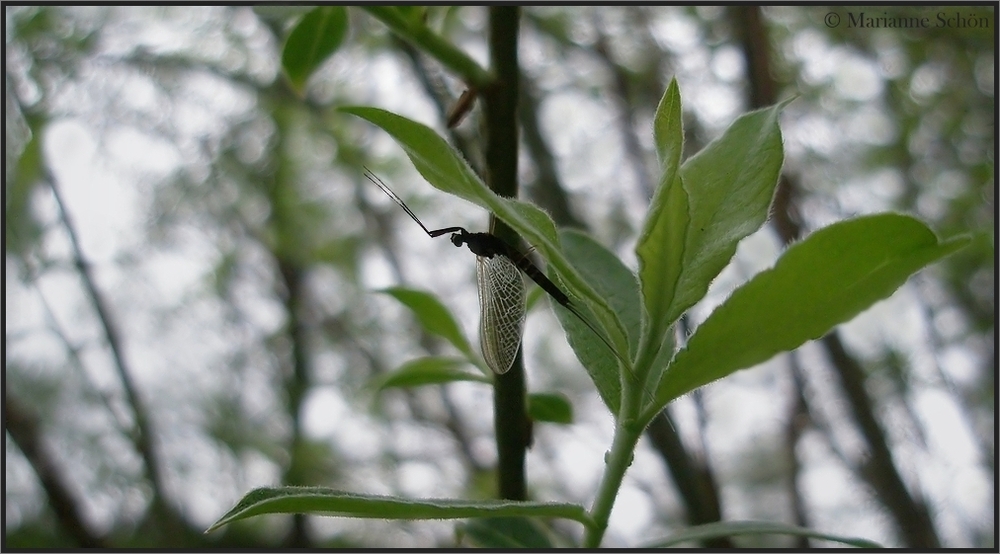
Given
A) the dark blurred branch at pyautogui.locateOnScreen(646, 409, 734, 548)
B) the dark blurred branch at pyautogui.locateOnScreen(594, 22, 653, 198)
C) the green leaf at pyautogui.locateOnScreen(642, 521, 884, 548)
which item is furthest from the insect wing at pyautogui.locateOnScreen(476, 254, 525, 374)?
the dark blurred branch at pyautogui.locateOnScreen(594, 22, 653, 198)

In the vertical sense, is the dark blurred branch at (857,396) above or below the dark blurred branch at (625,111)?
below

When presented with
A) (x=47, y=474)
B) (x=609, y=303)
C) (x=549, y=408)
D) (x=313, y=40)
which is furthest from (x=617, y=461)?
(x=47, y=474)

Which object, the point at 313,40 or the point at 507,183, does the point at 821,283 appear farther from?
the point at 313,40

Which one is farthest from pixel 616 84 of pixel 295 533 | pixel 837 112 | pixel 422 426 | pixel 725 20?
pixel 295 533

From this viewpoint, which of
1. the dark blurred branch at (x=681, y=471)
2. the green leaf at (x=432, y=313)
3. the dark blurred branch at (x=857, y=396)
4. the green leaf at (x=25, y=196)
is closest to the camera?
the green leaf at (x=432, y=313)

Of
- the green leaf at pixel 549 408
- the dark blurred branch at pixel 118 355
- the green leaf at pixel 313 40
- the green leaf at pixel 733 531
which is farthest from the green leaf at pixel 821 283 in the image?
the dark blurred branch at pixel 118 355

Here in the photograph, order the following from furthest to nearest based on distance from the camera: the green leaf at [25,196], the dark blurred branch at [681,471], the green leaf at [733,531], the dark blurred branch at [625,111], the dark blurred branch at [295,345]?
the dark blurred branch at [295,345], the dark blurred branch at [625,111], the green leaf at [25,196], the dark blurred branch at [681,471], the green leaf at [733,531]

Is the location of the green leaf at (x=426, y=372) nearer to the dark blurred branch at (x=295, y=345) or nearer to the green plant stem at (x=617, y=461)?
the green plant stem at (x=617, y=461)
